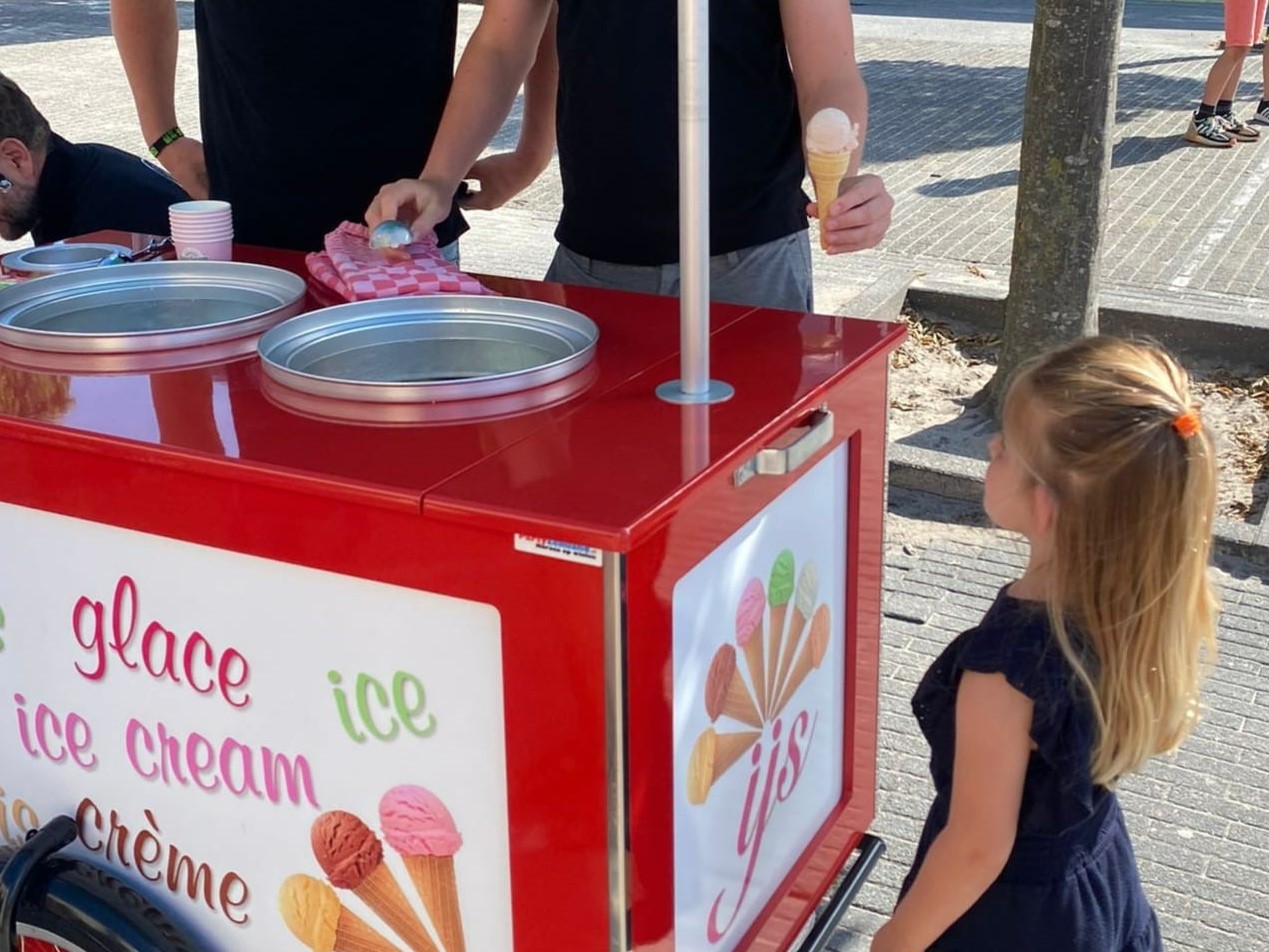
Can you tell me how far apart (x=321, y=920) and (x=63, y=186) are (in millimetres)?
2058

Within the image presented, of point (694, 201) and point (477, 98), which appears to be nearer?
point (694, 201)

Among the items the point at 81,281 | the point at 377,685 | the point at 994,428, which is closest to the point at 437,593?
the point at 377,685

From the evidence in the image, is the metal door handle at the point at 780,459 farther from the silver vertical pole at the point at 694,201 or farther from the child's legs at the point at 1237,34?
the child's legs at the point at 1237,34

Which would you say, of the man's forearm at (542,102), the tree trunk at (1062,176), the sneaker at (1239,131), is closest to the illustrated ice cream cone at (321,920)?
the man's forearm at (542,102)

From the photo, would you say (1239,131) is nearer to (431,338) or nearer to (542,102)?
(542,102)

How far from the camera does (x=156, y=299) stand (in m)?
1.92

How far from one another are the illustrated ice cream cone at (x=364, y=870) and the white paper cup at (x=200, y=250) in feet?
3.21

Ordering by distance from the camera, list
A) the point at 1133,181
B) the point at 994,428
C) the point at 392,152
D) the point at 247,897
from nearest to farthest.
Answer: the point at 247,897 → the point at 392,152 → the point at 994,428 → the point at 1133,181

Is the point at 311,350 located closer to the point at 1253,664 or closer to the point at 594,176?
the point at 594,176

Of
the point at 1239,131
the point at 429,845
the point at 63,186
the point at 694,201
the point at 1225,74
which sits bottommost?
the point at 1239,131

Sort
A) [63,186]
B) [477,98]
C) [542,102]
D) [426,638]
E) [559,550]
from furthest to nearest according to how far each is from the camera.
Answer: [63,186], [542,102], [477,98], [426,638], [559,550]

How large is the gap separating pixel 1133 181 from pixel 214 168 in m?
5.60

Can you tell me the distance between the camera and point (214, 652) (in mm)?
1409

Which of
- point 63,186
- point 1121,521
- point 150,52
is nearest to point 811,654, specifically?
point 1121,521
